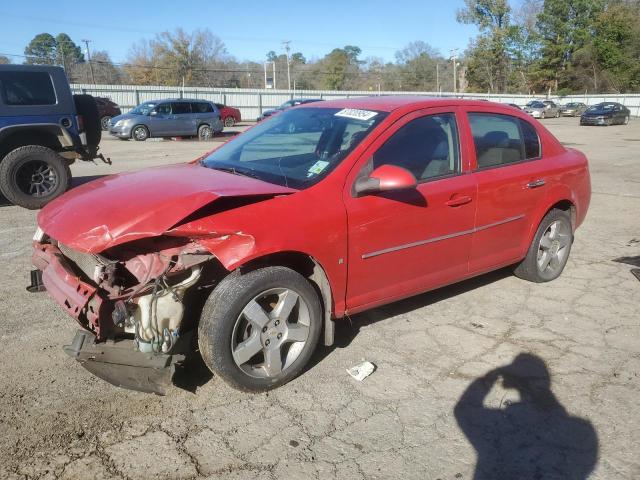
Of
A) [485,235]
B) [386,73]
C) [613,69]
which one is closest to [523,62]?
[613,69]

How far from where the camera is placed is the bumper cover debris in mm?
2818

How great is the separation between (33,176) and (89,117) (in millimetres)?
1443

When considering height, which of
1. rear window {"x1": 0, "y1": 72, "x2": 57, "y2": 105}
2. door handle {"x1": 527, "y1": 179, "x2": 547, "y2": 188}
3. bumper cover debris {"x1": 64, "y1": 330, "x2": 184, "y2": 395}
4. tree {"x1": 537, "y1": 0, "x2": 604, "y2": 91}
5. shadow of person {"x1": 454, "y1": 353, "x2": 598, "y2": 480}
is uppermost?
tree {"x1": 537, "y1": 0, "x2": 604, "y2": 91}

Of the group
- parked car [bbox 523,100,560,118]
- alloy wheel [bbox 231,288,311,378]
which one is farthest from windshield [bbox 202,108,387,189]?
parked car [bbox 523,100,560,118]

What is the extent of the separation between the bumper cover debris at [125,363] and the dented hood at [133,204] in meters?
0.56

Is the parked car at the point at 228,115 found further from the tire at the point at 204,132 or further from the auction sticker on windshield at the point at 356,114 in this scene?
the auction sticker on windshield at the point at 356,114

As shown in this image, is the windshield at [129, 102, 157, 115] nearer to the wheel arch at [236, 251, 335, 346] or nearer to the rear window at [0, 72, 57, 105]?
the rear window at [0, 72, 57, 105]

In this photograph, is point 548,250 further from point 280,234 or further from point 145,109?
point 145,109

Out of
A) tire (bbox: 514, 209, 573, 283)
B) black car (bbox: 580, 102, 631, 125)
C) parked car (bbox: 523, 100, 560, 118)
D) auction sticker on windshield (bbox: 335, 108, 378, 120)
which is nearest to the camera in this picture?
auction sticker on windshield (bbox: 335, 108, 378, 120)

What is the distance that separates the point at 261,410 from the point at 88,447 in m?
0.88

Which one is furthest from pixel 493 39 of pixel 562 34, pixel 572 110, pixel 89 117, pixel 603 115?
pixel 89 117

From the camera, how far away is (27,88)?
8.10 m

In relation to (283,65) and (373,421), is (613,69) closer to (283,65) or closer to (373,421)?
(283,65)

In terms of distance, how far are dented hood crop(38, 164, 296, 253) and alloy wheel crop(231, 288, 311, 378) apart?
614mm
